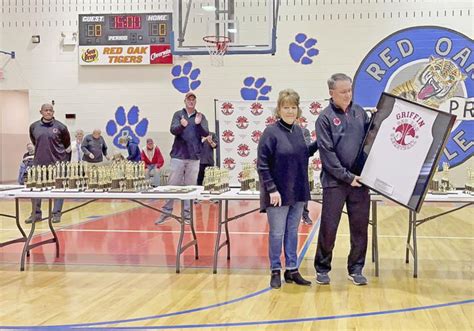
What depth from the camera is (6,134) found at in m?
13.6

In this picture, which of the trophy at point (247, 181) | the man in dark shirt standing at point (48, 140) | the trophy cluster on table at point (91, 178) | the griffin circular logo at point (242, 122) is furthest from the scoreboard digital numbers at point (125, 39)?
the trophy at point (247, 181)

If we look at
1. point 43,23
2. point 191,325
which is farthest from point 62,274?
point 43,23

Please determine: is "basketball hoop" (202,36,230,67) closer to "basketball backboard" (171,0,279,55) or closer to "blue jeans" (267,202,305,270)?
"basketball backboard" (171,0,279,55)

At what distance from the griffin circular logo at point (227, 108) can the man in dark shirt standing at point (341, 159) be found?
697 centimetres

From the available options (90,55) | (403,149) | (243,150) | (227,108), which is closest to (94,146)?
(90,55)

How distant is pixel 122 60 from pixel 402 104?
8568 millimetres

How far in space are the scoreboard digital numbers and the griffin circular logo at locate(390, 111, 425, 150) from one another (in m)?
8.08

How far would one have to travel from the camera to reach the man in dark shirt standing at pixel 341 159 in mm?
4285

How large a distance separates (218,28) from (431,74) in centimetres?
465

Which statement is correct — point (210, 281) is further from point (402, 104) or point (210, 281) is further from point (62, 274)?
point (402, 104)

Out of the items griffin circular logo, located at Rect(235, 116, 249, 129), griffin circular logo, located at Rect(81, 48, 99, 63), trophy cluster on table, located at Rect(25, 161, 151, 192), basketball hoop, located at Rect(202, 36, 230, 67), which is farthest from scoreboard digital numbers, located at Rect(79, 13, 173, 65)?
trophy cluster on table, located at Rect(25, 161, 151, 192)

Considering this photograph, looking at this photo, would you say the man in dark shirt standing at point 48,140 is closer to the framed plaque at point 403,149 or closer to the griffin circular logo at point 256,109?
the framed plaque at point 403,149

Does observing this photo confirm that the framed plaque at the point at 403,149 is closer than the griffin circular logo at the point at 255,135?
Yes

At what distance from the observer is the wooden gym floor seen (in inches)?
140
